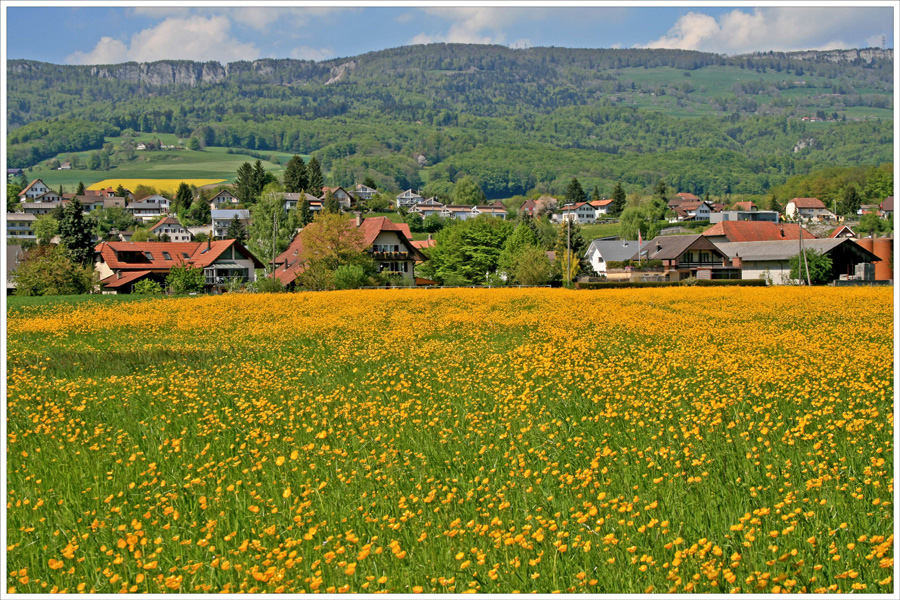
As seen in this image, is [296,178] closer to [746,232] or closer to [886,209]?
[746,232]

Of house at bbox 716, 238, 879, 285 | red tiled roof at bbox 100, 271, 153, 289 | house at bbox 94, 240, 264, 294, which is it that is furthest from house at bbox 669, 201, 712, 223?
red tiled roof at bbox 100, 271, 153, 289

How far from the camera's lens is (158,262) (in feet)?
269

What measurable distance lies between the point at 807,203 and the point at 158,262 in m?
154

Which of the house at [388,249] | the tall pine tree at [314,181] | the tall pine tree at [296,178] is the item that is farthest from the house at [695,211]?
the house at [388,249]

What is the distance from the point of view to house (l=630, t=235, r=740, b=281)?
2852 inches

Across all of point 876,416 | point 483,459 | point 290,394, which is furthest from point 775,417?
point 290,394

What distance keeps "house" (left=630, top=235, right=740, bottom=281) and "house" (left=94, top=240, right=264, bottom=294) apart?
42.8 m

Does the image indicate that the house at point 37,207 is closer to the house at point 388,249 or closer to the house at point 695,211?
the house at point 388,249

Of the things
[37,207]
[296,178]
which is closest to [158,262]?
[296,178]

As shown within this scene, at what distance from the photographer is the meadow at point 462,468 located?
5602 millimetres

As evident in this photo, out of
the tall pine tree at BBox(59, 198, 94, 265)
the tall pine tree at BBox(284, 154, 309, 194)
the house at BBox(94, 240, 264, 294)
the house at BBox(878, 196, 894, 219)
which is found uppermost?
the tall pine tree at BBox(284, 154, 309, 194)

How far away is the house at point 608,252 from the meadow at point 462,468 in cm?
7774

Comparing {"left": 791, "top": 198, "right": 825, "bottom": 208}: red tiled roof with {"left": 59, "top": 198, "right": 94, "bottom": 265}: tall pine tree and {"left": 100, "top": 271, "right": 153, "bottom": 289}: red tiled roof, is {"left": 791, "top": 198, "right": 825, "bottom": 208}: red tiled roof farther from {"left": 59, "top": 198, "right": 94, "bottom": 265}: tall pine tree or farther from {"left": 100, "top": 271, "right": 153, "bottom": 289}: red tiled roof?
{"left": 59, "top": 198, "right": 94, "bottom": 265}: tall pine tree

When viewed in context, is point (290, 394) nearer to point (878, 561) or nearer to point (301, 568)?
point (301, 568)
